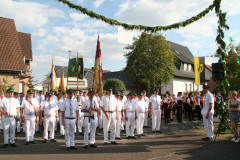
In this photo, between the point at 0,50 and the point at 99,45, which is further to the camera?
the point at 0,50

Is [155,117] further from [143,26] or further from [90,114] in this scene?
[143,26]

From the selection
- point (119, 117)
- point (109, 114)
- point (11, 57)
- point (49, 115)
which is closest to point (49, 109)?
point (49, 115)

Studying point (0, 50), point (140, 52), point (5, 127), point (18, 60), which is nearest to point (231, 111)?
point (5, 127)

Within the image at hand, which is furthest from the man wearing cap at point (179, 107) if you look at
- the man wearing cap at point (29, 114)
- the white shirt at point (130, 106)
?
the man wearing cap at point (29, 114)

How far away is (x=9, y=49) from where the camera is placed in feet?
75.7

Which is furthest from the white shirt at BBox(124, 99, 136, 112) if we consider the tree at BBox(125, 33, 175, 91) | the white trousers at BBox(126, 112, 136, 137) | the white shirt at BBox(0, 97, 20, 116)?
the tree at BBox(125, 33, 175, 91)

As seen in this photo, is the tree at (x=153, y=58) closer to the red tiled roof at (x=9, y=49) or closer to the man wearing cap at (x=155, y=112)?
the red tiled roof at (x=9, y=49)

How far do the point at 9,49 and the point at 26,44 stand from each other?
7.31m

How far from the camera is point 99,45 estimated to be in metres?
9.97

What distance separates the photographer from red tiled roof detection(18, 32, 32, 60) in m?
28.6

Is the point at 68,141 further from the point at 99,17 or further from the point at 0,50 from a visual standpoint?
the point at 0,50

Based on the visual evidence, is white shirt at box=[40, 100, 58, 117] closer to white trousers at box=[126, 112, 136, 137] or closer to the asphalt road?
the asphalt road

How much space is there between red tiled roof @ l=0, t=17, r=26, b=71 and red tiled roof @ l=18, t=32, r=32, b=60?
419cm

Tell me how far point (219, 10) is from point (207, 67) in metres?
50.6
